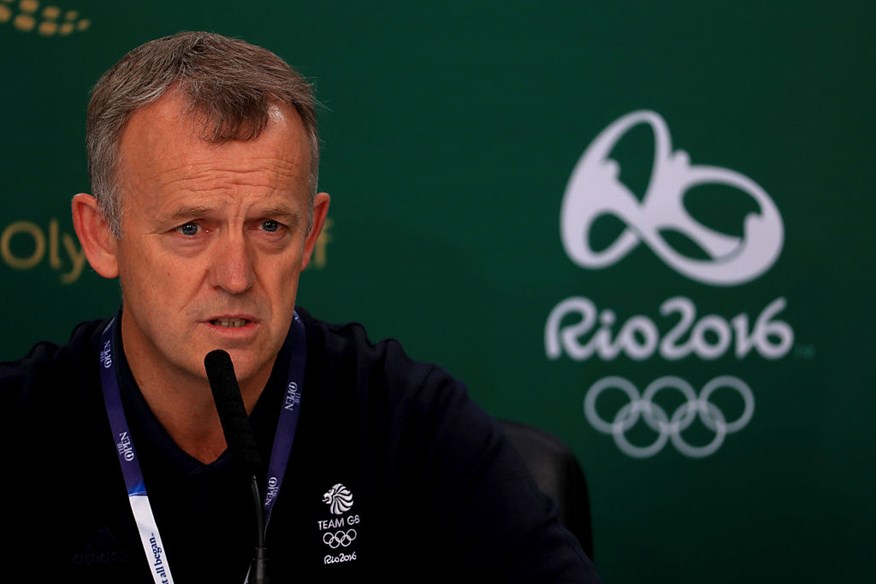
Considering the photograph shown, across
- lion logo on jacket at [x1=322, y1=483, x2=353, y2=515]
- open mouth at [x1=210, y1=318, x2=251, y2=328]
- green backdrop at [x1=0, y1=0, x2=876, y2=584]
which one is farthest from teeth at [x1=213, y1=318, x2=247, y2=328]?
green backdrop at [x1=0, y1=0, x2=876, y2=584]

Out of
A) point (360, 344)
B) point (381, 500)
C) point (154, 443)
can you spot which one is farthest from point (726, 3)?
point (154, 443)

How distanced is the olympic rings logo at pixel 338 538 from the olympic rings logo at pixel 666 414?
0.94 m

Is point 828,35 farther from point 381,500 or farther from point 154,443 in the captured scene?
point 154,443

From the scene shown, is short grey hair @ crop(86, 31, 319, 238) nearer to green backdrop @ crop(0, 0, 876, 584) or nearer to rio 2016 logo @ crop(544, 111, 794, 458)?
green backdrop @ crop(0, 0, 876, 584)

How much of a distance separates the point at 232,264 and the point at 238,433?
0.31 meters

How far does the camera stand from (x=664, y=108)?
227 cm

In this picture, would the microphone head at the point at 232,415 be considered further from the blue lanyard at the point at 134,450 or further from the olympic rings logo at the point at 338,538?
the olympic rings logo at the point at 338,538

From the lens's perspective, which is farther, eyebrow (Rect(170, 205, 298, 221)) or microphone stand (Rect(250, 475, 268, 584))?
eyebrow (Rect(170, 205, 298, 221))

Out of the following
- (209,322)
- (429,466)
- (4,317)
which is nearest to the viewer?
(209,322)

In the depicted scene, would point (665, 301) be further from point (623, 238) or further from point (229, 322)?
point (229, 322)

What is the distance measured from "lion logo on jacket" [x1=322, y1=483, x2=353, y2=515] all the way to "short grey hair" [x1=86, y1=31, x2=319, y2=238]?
334mm

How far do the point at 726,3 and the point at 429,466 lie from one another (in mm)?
1266

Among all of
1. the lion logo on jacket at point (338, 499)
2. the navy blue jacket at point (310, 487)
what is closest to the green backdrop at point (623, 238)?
the navy blue jacket at point (310, 487)

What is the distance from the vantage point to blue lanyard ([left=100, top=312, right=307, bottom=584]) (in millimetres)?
1327
